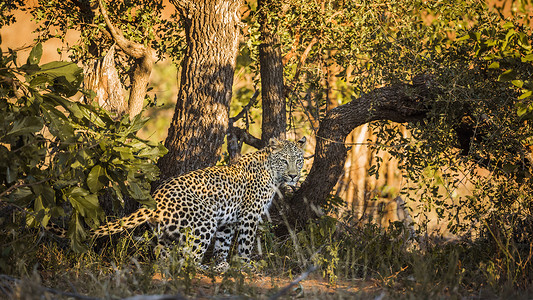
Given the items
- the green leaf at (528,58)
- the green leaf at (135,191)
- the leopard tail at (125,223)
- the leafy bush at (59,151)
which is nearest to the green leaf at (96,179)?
the leafy bush at (59,151)

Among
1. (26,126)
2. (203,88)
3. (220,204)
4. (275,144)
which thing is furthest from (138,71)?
(26,126)

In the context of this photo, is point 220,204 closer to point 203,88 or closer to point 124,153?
point 203,88

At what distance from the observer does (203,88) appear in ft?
24.5

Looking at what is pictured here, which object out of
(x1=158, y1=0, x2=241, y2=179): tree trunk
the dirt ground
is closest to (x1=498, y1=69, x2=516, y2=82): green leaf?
the dirt ground

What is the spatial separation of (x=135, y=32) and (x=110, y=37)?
1.40 feet

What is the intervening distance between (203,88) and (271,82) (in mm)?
1587

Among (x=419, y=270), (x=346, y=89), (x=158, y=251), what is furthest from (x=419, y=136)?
(x=346, y=89)

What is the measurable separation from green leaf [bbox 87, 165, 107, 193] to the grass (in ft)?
2.50

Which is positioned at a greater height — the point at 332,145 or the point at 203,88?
the point at 203,88

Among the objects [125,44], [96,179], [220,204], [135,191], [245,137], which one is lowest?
[220,204]

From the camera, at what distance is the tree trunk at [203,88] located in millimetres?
7398

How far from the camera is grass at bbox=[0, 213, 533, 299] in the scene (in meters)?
4.68

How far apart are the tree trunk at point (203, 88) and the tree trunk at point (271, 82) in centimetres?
116

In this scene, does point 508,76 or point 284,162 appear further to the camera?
point 284,162
